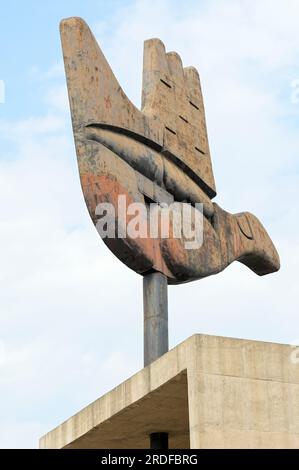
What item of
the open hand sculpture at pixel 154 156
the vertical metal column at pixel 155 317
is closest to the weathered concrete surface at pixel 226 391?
the vertical metal column at pixel 155 317

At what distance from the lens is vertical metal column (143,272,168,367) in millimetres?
18812

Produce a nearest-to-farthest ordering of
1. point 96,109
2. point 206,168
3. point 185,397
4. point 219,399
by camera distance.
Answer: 1. point 219,399
2. point 185,397
3. point 96,109
4. point 206,168

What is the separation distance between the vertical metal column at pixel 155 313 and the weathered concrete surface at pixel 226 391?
53.9 inches

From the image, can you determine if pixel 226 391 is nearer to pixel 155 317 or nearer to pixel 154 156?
pixel 155 317

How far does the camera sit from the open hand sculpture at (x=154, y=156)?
18281 mm

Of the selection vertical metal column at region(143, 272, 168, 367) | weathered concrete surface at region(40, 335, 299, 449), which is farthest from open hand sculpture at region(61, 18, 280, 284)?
weathered concrete surface at region(40, 335, 299, 449)

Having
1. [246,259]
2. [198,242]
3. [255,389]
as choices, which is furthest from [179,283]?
[255,389]

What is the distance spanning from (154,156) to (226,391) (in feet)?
17.3

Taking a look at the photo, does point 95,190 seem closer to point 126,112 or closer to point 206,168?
point 126,112

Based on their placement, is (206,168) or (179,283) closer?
(179,283)

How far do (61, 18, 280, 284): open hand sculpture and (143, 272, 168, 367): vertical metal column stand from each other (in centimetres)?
24

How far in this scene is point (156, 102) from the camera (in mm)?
20578

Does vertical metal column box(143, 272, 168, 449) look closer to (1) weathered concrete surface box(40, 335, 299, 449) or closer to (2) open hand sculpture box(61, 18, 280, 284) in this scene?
(2) open hand sculpture box(61, 18, 280, 284)

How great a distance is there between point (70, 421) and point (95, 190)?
420 centimetres
